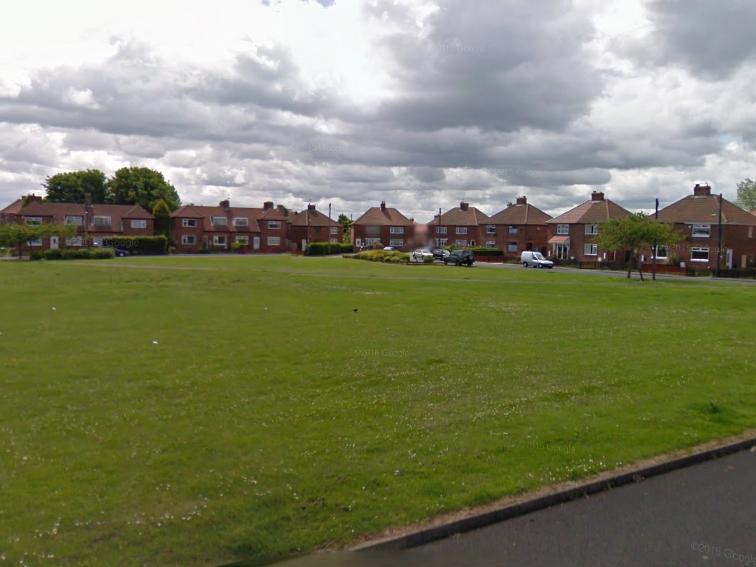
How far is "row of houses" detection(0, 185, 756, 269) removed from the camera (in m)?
71.2

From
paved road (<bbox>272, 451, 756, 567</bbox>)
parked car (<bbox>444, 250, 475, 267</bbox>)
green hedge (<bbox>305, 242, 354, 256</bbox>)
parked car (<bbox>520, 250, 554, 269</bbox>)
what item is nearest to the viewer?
paved road (<bbox>272, 451, 756, 567</bbox>)

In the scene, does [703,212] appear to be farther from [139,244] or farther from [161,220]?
[161,220]

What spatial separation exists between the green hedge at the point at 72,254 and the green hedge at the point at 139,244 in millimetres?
18464

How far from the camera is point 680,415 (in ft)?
28.1

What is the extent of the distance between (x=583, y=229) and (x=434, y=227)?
35155 mm

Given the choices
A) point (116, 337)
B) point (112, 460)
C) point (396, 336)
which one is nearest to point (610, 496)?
point (112, 460)

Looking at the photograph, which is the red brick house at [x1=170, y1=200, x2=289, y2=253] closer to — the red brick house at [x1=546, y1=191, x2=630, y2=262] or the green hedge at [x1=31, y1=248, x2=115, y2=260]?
the green hedge at [x1=31, y1=248, x2=115, y2=260]

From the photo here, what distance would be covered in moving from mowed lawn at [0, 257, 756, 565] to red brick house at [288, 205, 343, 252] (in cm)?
9553

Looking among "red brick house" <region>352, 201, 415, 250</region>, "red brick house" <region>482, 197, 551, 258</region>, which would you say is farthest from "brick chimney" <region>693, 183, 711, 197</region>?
"red brick house" <region>352, 201, 415, 250</region>

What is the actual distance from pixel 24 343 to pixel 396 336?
28.8 ft

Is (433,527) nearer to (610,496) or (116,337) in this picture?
(610,496)

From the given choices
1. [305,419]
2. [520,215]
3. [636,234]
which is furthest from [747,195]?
[305,419]

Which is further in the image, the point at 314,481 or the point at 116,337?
the point at 116,337

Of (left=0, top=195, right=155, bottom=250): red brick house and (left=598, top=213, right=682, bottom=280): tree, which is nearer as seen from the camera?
(left=598, top=213, right=682, bottom=280): tree
